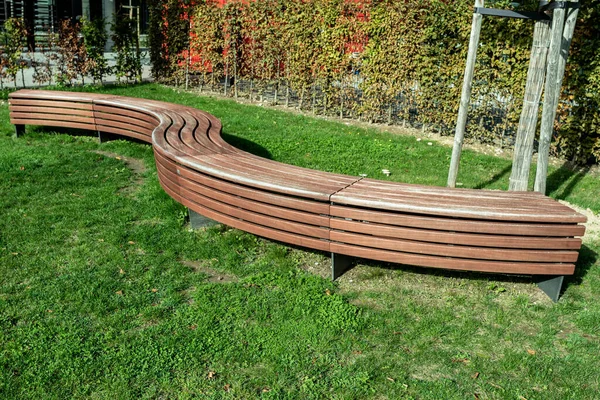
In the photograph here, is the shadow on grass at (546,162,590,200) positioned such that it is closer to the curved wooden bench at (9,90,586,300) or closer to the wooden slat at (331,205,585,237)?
the curved wooden bench at (9,90,586,300)

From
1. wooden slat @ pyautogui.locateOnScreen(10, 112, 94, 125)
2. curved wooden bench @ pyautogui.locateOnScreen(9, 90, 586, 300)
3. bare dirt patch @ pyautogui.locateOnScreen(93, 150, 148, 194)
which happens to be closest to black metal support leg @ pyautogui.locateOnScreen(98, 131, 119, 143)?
wooden slat @ pyautogui.locateOnScreen(10, 112, 94, 125)

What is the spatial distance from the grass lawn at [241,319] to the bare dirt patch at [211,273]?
16 millimetres

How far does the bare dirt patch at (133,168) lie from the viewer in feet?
22.8

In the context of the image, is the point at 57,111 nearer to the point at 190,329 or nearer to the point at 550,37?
the point at 190,329

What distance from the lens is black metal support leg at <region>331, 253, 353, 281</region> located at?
4763mm

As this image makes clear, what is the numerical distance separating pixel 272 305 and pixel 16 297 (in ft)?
6.22

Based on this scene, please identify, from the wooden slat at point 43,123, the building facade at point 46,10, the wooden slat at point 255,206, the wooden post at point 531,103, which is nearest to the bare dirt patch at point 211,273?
the wooden slat at point 255,206

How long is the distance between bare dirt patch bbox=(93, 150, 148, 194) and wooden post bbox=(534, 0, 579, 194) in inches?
174

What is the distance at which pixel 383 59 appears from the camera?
9977 millimetres

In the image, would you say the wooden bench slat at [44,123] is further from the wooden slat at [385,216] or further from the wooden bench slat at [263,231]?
the wooden bench slat at [263,231]

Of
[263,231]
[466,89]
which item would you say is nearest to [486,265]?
[263,231]

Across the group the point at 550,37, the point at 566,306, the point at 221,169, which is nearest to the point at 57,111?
the point at 221,169

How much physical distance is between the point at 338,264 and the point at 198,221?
5.20ft

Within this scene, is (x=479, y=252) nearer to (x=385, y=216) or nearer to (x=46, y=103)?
(x=385, y=216)
